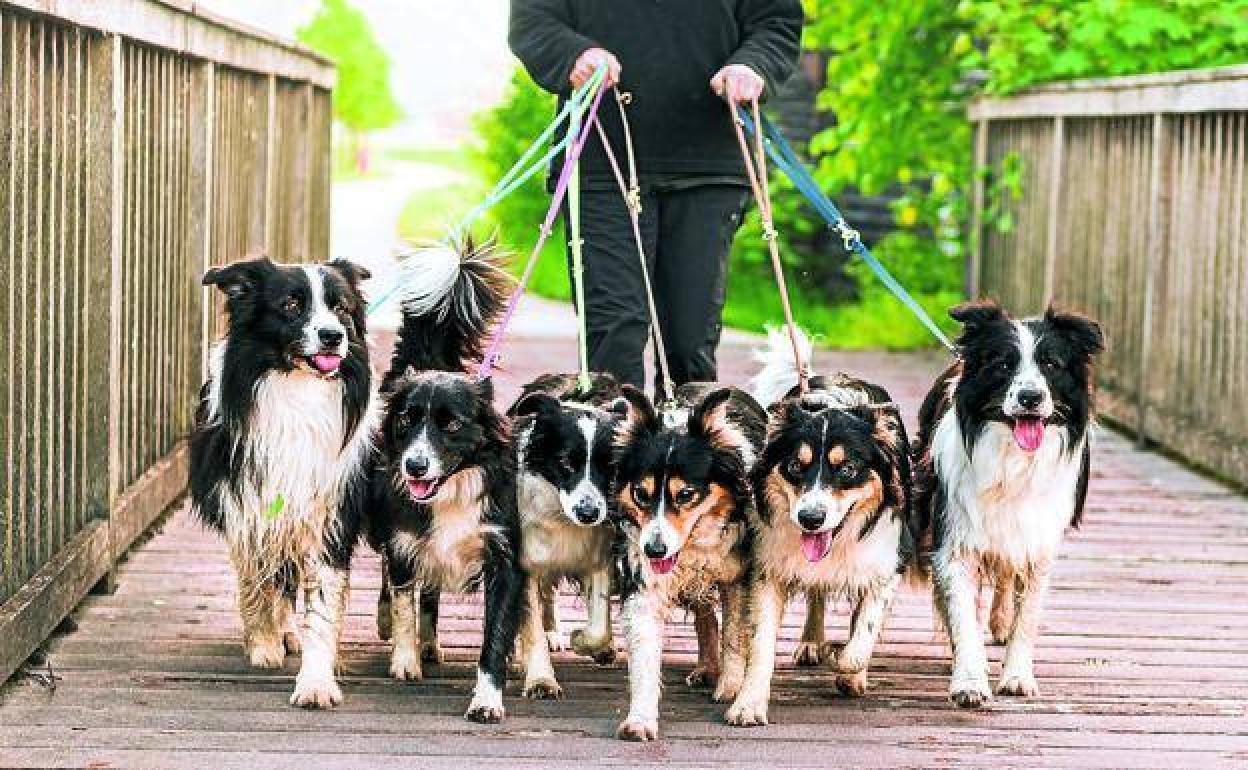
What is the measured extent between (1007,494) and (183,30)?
3.64 m

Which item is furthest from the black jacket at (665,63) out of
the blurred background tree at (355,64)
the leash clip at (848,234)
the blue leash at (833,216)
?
the blurred background tree at (355,64)

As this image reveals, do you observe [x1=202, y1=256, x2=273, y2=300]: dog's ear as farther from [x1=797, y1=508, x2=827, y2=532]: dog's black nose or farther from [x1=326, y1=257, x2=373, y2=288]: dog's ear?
[x1=797, y1=508, x2=827, y2=532]: dog's black nose

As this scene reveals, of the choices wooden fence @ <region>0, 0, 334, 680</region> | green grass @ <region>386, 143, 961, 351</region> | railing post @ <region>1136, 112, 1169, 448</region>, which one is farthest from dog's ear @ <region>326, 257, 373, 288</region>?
green grass @ <region>386, 143, 961, 351</region>

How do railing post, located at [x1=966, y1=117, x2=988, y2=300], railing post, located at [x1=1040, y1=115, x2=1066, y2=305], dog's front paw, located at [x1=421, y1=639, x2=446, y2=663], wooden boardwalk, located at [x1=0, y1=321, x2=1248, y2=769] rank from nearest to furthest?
wooden boardwalk, located at [x1=0, y1=321, x2=1248, y2=769], dog's front paw, located at [x1=421, y1=639, x2=446, y2=663], railing post, located at [x1=1040, y1=115, x2=1066, y2=305], railing post, located at [x1=966, y1=117, x2=988, y2=300]

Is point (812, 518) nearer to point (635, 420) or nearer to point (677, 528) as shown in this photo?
point (677, 528)

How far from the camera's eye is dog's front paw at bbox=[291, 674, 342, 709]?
5.41m

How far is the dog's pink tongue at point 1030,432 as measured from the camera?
566 centimetres

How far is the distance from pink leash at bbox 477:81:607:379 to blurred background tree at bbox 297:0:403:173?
113 feet

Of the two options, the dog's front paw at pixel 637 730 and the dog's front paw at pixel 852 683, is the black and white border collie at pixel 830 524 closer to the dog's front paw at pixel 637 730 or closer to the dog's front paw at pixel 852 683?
the dog's front paw at pixel 852 683

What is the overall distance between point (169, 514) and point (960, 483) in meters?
3.34

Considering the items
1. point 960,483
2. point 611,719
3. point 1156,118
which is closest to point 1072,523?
point 960,483

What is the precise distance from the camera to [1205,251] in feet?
32.1

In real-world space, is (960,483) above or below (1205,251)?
below

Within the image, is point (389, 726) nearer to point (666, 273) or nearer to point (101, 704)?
point (101, 704)
